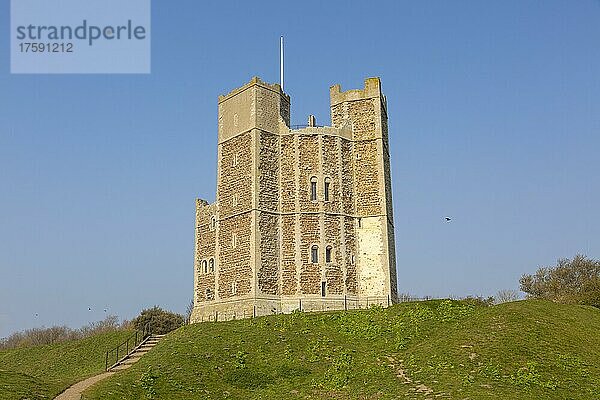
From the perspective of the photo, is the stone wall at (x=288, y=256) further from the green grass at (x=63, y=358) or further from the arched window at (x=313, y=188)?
the green grass at (x=63, y=358)

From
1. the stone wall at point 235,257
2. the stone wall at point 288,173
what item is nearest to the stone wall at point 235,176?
the stone wall at point 235,257

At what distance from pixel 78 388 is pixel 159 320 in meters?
24.2

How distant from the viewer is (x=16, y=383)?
2817 cm

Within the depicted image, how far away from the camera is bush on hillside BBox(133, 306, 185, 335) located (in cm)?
5234

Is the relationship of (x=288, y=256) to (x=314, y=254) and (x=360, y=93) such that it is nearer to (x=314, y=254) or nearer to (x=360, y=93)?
(x=314, y=254)

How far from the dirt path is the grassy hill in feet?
2.36

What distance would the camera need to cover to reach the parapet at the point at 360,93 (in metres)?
50.2

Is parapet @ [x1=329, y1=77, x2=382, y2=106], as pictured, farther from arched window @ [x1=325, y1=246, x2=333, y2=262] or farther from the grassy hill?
the grassy hill

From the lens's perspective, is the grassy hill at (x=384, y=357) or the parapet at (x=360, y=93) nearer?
the grassy hill at (x=384, y=357)

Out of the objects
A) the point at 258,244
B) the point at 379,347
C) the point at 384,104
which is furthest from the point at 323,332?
the point at 384,104

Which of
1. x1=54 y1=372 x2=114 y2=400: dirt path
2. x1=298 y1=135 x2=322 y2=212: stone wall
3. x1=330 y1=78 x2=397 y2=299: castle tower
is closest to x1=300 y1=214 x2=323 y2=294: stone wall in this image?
x1=298 y1=135 x2=322 y2=212: stone wall

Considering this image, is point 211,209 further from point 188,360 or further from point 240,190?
point 188,360

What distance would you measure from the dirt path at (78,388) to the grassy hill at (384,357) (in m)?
0.72

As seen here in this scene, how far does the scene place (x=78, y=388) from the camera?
28938 mm
